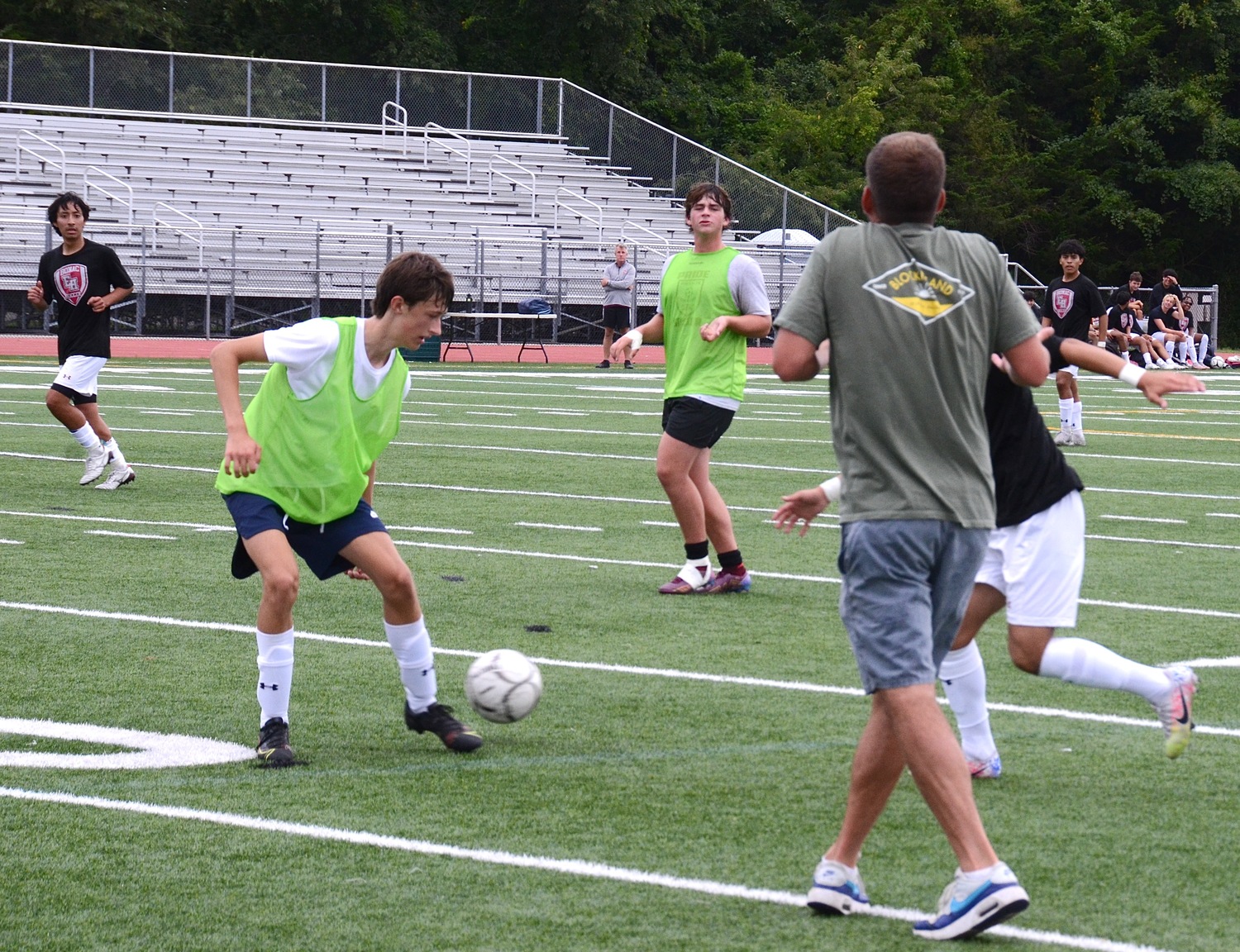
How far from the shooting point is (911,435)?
439cm

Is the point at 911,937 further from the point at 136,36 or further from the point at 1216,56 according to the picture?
the point at 1216,56

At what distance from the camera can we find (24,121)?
37.1 m

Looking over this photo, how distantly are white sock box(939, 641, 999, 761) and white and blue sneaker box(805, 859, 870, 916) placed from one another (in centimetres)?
117

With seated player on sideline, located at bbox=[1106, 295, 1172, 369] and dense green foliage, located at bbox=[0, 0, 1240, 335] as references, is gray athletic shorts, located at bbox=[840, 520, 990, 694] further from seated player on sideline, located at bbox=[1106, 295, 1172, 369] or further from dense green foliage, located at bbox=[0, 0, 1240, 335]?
dense green foliage, located at bbox=[0, 0, 1240, 335]

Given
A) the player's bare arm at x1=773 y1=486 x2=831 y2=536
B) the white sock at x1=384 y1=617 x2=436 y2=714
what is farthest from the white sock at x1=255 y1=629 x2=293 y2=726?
the player's bare arm at x1=773 y1=486 x2=831 y2=536

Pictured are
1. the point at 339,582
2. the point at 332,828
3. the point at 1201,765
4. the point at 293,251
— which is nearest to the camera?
the point at 332,828

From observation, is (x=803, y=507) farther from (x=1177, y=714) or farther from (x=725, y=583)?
(x=725, y=583)

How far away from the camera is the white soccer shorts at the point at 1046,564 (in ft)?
17.9

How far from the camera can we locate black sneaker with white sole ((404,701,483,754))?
6180 millimetres

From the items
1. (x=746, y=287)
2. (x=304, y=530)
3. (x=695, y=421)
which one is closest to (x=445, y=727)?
(x=304, y=530)

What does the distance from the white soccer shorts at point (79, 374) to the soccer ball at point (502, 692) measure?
324 inches

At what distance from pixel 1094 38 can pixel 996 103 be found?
4.19 meters

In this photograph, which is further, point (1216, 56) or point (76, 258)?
point (1216, 56)

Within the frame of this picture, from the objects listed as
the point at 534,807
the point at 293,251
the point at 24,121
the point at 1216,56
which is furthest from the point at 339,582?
the point at 1216,56
